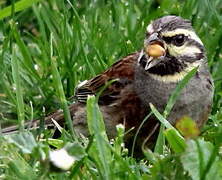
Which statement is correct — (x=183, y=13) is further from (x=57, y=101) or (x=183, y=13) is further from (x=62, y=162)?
(x=62, y=162)

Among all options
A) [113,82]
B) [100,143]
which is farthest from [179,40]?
[100,143]

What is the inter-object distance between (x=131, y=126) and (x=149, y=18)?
4.04ft

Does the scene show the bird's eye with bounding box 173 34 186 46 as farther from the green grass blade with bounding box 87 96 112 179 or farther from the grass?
the green grass blade with bounding box 87 96 112 179

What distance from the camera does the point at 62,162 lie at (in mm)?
2611

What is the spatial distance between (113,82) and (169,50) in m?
0.41

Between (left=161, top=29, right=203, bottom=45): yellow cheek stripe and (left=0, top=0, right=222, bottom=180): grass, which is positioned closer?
(left=0, top=0, right=222, bottom=180): grass

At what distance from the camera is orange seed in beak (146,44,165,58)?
12.6 ft

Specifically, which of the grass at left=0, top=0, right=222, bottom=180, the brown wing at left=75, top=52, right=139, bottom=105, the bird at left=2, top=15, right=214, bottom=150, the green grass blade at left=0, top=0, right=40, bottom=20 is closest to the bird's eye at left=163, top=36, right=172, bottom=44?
the bird at left=2, top=15, right=214, bottom=150

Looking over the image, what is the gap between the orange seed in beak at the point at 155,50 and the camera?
3.83 meters

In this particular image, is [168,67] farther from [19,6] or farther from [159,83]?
[19,6]

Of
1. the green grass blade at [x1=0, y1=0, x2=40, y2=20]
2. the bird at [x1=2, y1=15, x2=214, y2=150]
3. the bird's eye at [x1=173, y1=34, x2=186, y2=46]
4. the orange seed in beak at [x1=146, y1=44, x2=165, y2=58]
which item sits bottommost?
the bird at [x1=2, y1=15, x2=214, y2=150]

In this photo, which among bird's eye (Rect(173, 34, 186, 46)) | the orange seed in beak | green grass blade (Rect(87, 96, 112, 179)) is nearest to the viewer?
green grass blade (Rect(87, 96, 112, 179))

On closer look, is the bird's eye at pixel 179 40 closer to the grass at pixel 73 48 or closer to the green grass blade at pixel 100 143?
the grass at pixel 73 48

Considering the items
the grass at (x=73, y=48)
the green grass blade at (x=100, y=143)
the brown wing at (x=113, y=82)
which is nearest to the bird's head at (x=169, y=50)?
the brown wing at (x=113, y=82)
